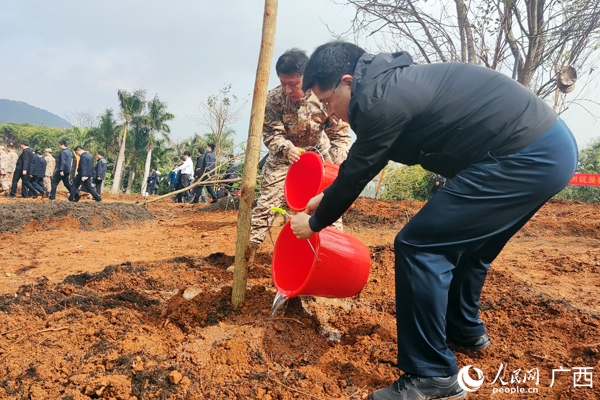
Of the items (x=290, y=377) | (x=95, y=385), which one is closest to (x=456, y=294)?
(x=290, y=377)

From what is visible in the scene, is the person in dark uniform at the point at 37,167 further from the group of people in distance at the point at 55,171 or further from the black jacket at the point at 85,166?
the black jacket at the point at 85,166

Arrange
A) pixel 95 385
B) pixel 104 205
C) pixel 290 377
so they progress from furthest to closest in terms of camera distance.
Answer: pixel 104 205, pixel 290 377, pixel 95 385

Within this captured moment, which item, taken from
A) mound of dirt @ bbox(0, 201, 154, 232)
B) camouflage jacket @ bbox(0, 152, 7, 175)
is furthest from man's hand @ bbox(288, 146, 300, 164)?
camouflage jacket @ bbox(0, 152, 7, 175)

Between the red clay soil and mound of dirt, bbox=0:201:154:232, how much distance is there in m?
3.58

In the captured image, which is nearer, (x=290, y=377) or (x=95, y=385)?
(x=95, y=385)

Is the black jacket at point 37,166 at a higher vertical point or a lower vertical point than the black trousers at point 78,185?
higher

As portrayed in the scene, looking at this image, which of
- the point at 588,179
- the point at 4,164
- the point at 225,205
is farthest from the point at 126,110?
the point at 588,179

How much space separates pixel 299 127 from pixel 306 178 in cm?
90

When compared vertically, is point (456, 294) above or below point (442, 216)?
below

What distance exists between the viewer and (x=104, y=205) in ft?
28.0

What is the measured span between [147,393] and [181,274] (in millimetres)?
1829

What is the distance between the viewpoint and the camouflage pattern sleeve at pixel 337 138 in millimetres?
3625

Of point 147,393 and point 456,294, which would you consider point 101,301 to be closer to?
point 147,393

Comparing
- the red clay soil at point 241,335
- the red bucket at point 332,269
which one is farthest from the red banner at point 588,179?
the red bucket at point 332,269
